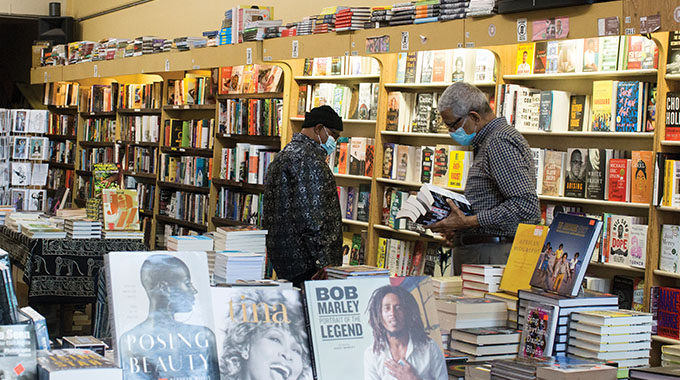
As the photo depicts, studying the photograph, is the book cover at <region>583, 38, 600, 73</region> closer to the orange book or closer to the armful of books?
the orange book

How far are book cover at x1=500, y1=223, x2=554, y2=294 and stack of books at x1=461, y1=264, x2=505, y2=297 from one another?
26 millimetres

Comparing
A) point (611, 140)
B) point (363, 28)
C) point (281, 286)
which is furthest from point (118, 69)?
point (281, 286)

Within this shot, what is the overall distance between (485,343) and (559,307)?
0.26 m

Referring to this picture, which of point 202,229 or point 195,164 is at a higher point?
point 195,164

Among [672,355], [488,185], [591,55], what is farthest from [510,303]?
[591,55]

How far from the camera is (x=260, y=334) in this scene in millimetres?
2035

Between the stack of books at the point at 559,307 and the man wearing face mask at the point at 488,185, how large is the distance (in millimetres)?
794

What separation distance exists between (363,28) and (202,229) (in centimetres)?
374

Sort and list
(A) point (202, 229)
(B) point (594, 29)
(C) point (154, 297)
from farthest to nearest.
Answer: (A) point (202, 229), (B) point (594, 29), (C) point (154, 297)

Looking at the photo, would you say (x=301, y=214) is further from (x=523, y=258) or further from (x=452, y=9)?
(x=452, y=9)

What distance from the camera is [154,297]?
198 cm

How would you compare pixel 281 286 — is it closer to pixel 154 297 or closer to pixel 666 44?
pixel 154 297

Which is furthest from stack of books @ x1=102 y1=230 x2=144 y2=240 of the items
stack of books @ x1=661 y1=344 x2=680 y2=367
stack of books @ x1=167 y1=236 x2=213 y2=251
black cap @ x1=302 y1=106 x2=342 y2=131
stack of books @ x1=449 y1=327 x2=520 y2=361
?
stack of books @ x1=661 y1=344 x2=680 y2=367

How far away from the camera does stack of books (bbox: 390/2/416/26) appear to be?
199 inches
